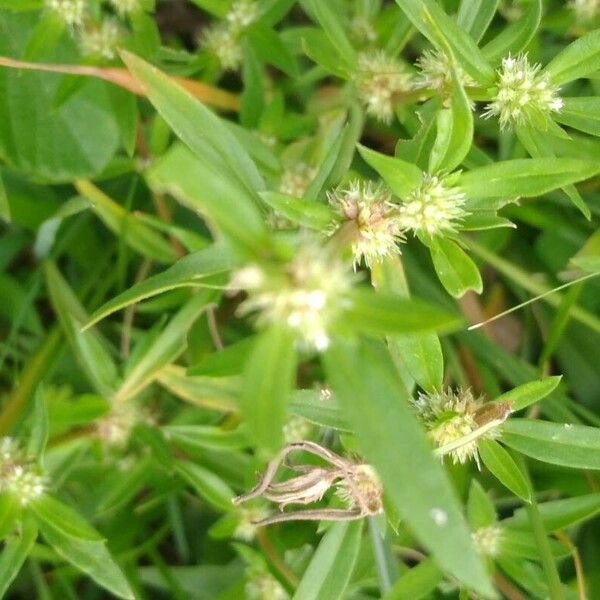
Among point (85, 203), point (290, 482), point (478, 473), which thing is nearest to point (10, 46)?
point (85, 203)

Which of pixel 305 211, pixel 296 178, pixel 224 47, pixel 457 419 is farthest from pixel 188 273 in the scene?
pixel 224 47

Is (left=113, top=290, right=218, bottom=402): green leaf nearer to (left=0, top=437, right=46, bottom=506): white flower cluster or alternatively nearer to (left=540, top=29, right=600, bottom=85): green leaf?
(left=0, top=437, right=46, bottom=506): white flower cluster

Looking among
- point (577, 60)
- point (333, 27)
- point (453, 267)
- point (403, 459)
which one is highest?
point (333, 27)

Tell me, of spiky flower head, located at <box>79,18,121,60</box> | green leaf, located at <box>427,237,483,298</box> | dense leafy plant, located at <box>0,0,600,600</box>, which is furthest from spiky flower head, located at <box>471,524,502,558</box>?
spiky flower head, located at <box>79,18,121,60</box>

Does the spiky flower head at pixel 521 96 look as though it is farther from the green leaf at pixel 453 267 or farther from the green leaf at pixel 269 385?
the green leaf at pixel 269 385

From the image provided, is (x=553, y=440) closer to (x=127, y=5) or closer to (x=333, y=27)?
(x=333, y=27)

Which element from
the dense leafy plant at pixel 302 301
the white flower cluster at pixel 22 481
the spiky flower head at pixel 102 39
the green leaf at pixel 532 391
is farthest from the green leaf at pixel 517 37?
the white flower cluster at pixel 22 481
